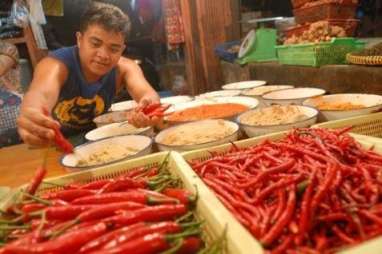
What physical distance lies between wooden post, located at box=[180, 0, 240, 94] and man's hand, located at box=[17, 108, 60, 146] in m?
4.64

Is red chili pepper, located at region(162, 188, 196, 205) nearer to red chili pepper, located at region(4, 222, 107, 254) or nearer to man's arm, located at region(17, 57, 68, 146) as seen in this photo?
red chili pepper, located at region(4, 222, 107, 254)

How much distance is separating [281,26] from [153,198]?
17.4 ft

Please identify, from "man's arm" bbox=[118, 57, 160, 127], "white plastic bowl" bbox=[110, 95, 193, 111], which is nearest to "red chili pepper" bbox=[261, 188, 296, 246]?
"man's arm" bbox=[118, 57, 160, 127]

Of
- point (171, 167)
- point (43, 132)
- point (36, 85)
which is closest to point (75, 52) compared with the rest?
point (36, 85)

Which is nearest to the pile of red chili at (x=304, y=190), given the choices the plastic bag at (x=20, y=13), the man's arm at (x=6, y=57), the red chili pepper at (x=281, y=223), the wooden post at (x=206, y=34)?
the red chili pepper at (x=281, y=223)

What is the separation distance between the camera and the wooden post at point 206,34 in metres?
6.12

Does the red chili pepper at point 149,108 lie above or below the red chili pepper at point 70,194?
above

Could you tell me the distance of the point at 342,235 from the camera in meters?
1.20

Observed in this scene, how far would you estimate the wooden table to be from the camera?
226 cm

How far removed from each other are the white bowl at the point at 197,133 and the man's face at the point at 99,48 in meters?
1.15

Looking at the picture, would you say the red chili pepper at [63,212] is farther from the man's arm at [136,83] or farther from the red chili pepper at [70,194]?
the man's arm at [136,83]

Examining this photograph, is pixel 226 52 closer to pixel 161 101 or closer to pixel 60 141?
pixel 161 101

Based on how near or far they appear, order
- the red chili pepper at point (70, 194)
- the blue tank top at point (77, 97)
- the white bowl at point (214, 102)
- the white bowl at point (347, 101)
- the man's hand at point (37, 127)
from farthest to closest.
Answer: the blue tank top at point (77, 97)
the white bowl at point (214, 102)
the white bowl at point (347, 101)
the man's hand at point (37, 127)
the red chili pepper at point (70, 194)

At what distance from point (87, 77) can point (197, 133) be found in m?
1.64
